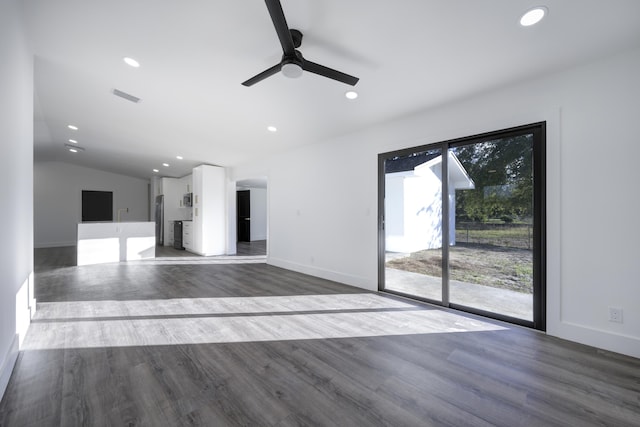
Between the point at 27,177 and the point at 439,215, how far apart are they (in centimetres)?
465

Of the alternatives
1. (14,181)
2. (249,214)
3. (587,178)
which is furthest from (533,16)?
(249,214)

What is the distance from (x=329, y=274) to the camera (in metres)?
4.74

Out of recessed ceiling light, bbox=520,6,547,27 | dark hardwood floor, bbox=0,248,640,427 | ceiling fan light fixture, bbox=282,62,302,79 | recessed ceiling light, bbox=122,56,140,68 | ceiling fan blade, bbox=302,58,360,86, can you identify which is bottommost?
dark hardwood floor, bbox=0,248,640,427

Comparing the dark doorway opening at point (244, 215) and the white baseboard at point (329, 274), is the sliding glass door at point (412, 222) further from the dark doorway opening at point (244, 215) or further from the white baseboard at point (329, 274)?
the dark doorway opening at point (244, 215)

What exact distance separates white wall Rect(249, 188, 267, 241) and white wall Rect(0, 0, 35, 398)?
316 inches

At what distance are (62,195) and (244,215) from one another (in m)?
6.20

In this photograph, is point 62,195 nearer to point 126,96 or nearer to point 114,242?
point 114,242

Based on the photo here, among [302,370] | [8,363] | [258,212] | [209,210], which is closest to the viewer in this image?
[8,363]

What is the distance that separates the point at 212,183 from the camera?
754cm

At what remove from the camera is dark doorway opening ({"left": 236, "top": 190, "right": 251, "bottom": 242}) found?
10812 millimetres

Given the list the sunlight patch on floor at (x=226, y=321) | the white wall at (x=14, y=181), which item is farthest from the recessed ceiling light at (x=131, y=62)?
the sunlight patch on floor at (x=226, y=321)

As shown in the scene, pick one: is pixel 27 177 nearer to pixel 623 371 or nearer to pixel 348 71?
pixel 348 71

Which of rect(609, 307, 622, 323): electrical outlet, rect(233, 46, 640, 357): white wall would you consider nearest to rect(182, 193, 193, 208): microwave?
rect(233, 46, 640, 357): white wall

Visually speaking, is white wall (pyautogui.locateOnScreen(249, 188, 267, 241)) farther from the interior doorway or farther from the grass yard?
the grass yard
